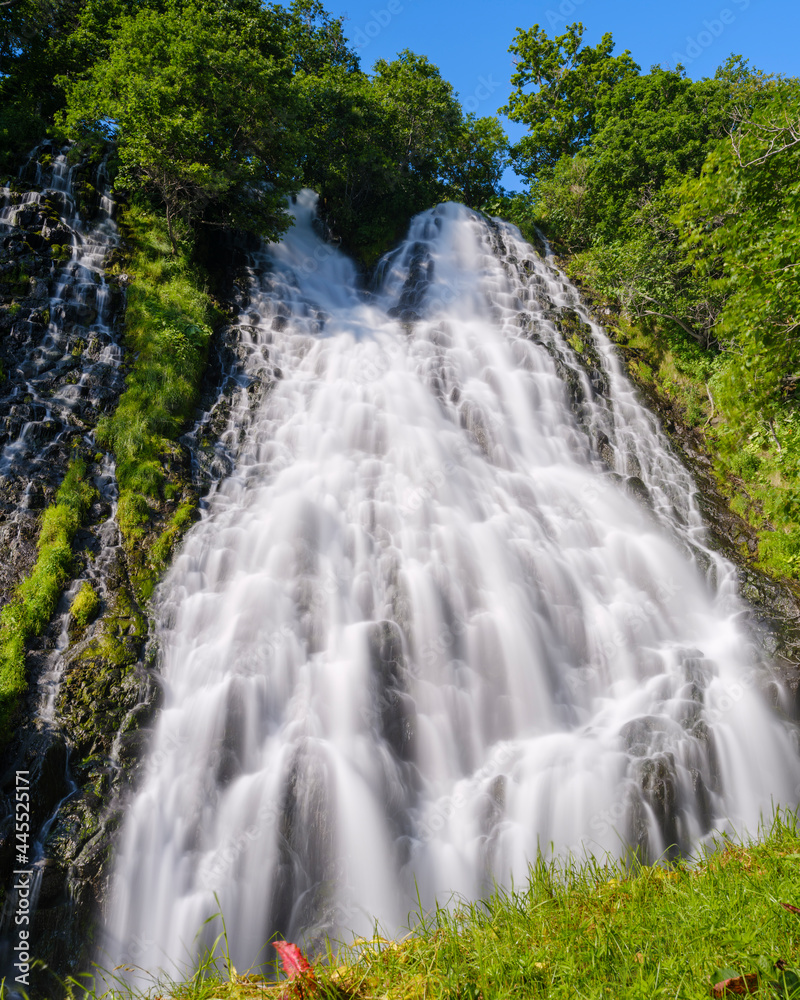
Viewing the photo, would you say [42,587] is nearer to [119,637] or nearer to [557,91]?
[119,637]

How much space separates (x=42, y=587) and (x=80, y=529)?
1.17m

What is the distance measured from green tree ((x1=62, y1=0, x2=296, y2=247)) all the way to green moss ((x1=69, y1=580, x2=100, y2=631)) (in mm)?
10008

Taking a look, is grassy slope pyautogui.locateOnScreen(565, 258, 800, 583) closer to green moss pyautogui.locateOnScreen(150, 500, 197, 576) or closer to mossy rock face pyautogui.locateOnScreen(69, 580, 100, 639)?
green moss pyautogui.locateOnScreen(150, 500, 197, 576)

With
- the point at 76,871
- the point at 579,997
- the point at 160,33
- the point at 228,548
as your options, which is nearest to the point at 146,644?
the point at 228,548

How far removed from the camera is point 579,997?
6.38ft

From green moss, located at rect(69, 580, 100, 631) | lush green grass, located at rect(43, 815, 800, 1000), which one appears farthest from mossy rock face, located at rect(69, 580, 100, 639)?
lush green grass, located at rect(43, 815, 800, 1000)

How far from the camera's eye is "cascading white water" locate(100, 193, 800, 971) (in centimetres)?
515

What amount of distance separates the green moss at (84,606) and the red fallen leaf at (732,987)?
7167 mm

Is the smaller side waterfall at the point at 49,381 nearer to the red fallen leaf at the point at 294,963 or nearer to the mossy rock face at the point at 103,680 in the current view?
the mossy rock face at the point at 103,680

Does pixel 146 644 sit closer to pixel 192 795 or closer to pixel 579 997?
pixel 192 795

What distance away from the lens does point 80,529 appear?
7.50 metres

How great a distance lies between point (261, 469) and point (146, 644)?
3893 millimetres

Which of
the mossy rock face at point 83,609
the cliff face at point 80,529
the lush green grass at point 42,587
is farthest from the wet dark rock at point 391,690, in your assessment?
the lush green grass at point 42,587

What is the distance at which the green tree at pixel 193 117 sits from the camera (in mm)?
11500
